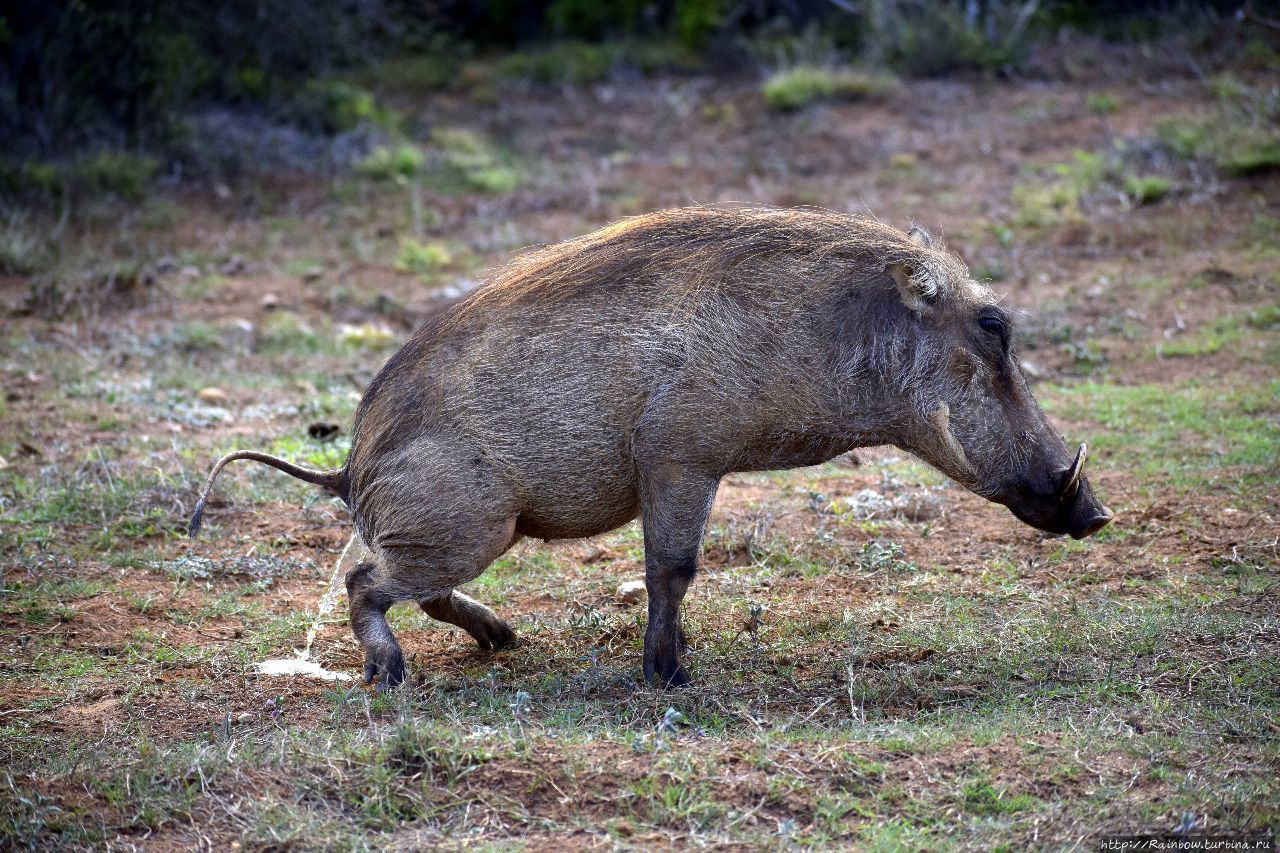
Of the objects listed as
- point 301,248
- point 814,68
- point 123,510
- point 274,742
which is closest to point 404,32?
point 814,68

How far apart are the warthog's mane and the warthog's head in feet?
0.28

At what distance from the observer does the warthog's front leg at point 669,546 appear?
406 cm

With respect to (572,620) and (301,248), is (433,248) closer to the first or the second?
(301,248)

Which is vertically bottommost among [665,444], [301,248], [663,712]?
[301,248]

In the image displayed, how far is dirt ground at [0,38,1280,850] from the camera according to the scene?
323cm

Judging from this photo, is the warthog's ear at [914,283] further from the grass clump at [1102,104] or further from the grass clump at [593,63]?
the grass clump at [593,63]

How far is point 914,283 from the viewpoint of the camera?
419 centimetres

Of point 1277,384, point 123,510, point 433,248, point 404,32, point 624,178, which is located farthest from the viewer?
point 404,32

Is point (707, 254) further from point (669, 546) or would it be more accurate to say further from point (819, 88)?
point (819, 88)

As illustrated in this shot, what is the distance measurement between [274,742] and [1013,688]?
2.16 meters

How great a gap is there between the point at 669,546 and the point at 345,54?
35.8 feet

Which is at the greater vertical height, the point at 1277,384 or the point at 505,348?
the point at 505,348

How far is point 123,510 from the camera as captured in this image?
220 inches

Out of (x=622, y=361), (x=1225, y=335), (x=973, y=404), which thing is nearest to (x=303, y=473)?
(x=622, y=361)
